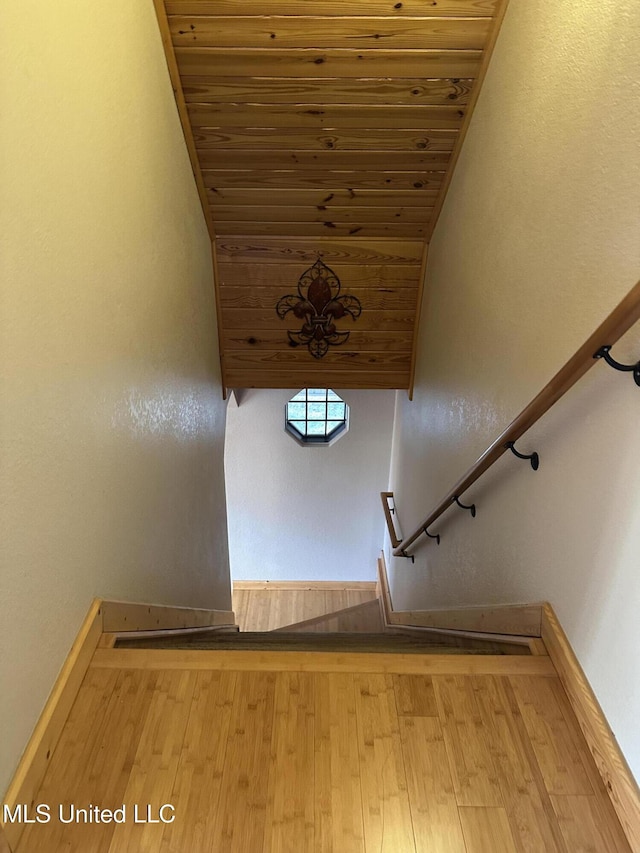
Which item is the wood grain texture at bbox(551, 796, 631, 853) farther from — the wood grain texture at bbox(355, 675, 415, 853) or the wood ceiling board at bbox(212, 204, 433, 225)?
the wood ceiling board at bbox(212, 204, 433, 225)

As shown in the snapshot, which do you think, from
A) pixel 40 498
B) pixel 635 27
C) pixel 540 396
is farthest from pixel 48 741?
pixel 635 27

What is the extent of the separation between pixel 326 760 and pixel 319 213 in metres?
2.83

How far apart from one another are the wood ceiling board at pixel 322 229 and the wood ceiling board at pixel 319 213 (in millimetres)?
32

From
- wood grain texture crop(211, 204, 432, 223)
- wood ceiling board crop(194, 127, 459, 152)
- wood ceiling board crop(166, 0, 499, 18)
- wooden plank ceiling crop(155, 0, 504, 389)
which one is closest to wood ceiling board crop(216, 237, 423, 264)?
wooden plank ceiling crop(155, 0, 504, 389)

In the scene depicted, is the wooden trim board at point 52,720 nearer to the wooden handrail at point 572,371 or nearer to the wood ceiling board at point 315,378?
the wooden handrail at point 572,371

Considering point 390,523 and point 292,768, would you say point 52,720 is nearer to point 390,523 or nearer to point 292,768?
point 292,768

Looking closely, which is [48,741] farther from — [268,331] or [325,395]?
[325,395]

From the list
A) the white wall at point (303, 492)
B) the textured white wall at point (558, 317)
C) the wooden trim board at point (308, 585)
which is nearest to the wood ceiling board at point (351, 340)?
the textured white wall at point (558, 317)

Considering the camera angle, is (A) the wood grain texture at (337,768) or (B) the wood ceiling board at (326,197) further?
(B) the wood ceiling board at (326,197)

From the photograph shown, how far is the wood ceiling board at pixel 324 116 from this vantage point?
8.43 feet

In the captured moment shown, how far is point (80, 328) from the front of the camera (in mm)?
1414

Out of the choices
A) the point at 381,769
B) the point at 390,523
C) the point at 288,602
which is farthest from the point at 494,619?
the point at 288,602

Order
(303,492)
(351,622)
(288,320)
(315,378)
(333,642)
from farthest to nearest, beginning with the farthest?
(303,492), (351,622), (315,378), (288,320), (333,642)

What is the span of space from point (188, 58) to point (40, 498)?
6.67ft
